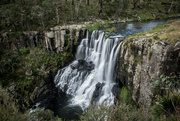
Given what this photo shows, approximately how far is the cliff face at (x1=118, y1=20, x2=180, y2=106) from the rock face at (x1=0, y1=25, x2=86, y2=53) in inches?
490

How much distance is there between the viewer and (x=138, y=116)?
5254 mm

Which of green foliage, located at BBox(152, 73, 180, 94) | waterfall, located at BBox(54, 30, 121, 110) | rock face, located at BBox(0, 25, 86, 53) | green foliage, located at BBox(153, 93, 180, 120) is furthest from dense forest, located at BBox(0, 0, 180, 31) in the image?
green foliage, located at BBox(153, 93, 180, 120)

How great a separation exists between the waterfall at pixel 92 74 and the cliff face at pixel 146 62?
2.56 m

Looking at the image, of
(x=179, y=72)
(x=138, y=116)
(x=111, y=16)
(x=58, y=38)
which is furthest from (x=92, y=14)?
(x=138, y=116)

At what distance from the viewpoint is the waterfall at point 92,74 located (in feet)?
51.1

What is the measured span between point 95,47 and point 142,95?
40.4 ft

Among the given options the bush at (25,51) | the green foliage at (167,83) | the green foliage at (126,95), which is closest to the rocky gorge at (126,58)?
the green foliage at (167,83)

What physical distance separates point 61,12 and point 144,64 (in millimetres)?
30862

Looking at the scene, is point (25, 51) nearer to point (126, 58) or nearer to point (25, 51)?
point (25, 51)

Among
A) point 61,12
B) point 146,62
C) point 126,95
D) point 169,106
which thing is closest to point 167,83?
point 146,62

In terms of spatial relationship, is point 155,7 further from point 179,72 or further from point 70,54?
point 179,72

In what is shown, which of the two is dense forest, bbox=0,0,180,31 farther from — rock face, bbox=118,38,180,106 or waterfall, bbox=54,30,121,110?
rock face, bbox=118,38,180,106

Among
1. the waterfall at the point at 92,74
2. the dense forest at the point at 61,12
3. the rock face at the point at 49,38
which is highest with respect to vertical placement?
the dense forest at the point at 61,12

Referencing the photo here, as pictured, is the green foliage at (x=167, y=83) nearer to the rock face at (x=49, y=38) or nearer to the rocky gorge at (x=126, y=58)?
the rocky gorge at (x=126, y=58)
